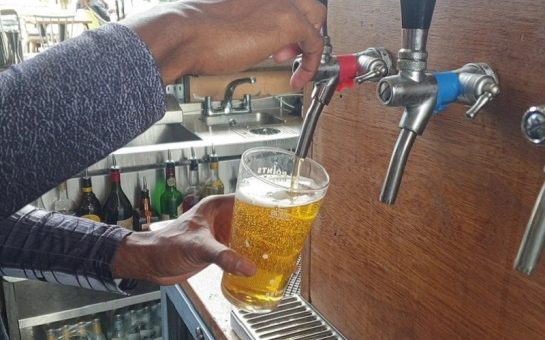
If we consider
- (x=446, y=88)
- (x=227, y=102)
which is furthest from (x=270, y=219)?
(x=227, y=102)

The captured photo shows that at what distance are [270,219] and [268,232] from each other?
20 mm

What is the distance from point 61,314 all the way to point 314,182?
176cm

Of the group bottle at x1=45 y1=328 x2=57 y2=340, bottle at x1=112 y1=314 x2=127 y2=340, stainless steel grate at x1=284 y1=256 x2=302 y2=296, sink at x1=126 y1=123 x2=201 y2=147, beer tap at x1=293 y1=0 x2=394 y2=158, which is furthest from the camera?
sink at x1=126 y1=123 x2=201 y2=147

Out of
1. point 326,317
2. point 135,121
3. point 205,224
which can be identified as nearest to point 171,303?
point 326,317

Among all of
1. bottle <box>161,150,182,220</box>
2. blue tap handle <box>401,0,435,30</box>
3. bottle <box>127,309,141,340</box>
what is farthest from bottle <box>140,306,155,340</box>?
blue tap handle <box>401,0,435,30</box>

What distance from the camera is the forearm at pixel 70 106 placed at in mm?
511

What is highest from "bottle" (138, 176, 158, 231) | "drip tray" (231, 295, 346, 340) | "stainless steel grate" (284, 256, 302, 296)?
"drip tray" (231, 295, 346, 340)

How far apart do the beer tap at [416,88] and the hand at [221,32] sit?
0.11m

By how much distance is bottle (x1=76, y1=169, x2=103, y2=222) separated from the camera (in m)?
2.29

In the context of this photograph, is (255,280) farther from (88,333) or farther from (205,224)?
(88,333)

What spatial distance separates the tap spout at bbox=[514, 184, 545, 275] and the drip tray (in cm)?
56

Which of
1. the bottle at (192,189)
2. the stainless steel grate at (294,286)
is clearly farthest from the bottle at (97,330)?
the stainless steel grate at (294,286)

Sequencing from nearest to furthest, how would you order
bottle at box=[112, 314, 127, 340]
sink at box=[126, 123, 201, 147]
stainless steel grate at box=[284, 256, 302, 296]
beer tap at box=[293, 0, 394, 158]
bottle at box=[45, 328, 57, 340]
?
beer tap at box=[293, 0, 394, 158], stainless steel grate at box=[284, 256, 302, 296], bottle at box=[45, 328, 57, 340], bottle at box=[112, 314, 127, 340], sink at box=[126, 123, 201, 147]

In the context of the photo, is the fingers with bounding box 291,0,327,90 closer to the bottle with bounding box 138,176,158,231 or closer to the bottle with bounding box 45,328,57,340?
the bottle with bounding box 138,176,158,231
